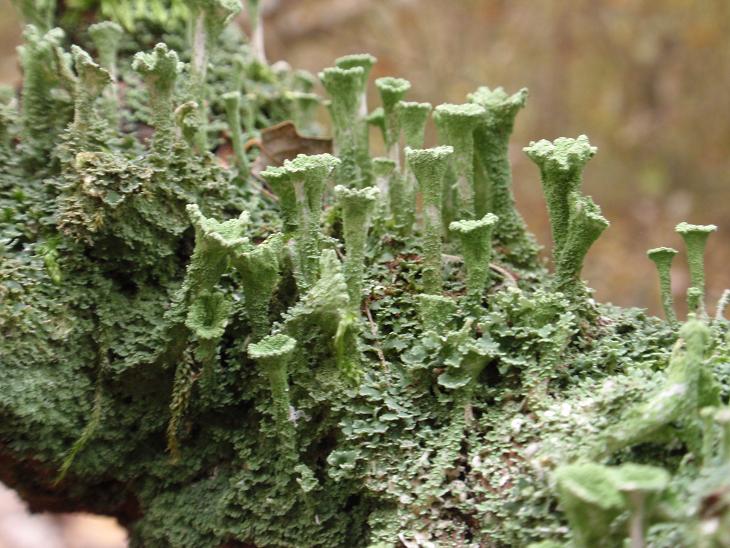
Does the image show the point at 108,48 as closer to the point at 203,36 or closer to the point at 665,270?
the point at 203,36

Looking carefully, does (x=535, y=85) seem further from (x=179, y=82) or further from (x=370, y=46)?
(x=179, y=82)

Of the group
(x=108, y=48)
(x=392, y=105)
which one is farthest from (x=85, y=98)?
(x=392, y=105)

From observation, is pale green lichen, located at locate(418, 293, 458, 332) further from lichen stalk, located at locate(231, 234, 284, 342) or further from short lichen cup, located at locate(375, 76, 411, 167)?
short lichen cup, located at locate(375, 76, 411, 167)

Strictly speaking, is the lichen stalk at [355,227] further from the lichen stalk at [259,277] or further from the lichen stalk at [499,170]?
the lichen stalk at [499,170]

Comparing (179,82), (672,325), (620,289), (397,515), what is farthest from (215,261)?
(620,289)

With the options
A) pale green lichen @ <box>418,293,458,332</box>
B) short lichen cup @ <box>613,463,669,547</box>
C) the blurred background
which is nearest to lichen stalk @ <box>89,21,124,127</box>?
pale green lichen @ <box>418,293,458,332</box>
